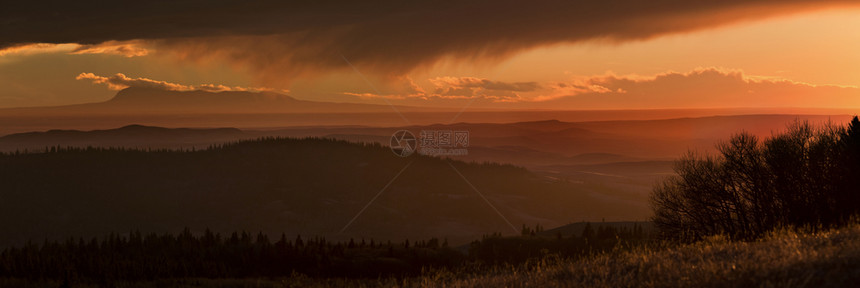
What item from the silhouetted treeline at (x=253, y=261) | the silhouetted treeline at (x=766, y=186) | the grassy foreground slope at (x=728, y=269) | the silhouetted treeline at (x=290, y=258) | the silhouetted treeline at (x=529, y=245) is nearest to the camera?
the grassy foreground slope at (x=728, y=269)

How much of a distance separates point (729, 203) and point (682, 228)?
4.60m

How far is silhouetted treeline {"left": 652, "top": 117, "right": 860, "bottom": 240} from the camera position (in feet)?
158

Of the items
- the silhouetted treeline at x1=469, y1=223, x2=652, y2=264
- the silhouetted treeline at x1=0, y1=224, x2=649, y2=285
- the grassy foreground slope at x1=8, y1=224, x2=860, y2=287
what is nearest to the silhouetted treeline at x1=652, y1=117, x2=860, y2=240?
the silhouetted treeline at x1=0, y1=224, x2=649, y2=285

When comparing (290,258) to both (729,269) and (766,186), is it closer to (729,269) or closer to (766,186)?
(766,186)

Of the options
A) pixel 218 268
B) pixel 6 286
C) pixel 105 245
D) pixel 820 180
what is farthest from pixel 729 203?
pixel 105 245

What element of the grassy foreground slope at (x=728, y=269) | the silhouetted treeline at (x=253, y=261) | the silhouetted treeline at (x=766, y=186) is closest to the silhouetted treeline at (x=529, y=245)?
the silhouetted treeline at (x=253, y=261)

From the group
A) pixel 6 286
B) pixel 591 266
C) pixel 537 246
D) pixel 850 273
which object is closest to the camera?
pixel 850 273

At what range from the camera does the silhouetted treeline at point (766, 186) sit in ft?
158

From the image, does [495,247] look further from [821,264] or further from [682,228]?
[821,264]

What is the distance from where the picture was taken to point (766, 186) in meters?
52.2

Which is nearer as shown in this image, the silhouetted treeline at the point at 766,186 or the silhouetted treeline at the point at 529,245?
the silhouetted treeline at the point at 766,186

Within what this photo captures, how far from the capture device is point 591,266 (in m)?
22.3

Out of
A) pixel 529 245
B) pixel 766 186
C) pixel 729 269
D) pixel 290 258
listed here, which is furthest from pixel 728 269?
pixel 529 245

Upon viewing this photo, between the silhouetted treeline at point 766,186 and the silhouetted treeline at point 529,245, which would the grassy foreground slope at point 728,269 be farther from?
the silhouetted treeline at point 529,245
